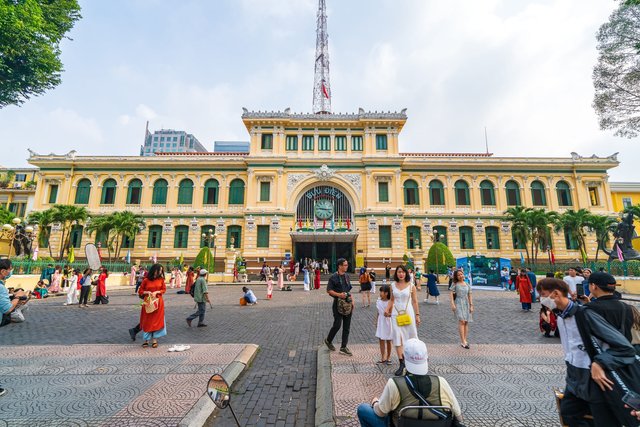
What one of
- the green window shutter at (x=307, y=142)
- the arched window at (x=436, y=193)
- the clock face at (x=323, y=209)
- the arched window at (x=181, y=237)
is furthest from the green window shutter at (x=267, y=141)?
the arched window at (x=436, y=193)

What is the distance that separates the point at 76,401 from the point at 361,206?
1091 inches

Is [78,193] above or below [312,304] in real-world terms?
above

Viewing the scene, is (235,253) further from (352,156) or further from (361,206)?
(352,156)

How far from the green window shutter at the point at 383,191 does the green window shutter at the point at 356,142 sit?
4.55 metres

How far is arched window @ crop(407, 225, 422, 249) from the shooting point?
30.6 meters

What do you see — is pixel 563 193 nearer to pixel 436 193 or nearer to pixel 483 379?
pixel 436 193

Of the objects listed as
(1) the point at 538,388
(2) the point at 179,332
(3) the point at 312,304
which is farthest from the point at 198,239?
(1) the point at 538,388

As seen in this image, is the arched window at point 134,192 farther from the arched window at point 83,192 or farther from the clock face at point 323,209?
the clock face at point 323,209

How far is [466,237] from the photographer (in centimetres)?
3111

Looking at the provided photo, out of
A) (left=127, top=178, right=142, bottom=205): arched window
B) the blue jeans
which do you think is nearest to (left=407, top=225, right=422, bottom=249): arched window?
(left=127, top=178, right=142, bottom=205): arched window

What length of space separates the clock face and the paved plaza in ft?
62.5

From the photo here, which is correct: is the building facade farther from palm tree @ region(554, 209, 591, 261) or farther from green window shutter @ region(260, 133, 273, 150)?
palm tree @ region(554, 209, 591, 261)

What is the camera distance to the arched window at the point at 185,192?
3206 centimetres

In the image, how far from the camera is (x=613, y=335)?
2516 mm
